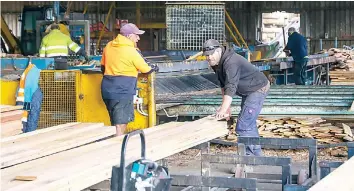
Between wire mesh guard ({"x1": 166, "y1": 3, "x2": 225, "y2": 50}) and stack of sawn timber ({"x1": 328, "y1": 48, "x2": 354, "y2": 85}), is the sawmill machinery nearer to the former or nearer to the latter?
wire mesh guard ({"x1": 166, "y1": 3, "x2": 225, "y2": 50})

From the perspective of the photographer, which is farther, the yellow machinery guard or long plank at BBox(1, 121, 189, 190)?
the yellow machinery guard

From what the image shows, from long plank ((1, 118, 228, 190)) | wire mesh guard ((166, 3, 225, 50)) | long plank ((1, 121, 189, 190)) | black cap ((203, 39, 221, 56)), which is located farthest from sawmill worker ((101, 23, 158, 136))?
wire mesh guard ((166, 3, 225, 50))

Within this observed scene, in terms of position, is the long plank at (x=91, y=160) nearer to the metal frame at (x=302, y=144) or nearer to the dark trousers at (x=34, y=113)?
the metal frame at (x=302, y=144)

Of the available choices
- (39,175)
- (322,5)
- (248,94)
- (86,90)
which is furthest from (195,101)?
(322,5)

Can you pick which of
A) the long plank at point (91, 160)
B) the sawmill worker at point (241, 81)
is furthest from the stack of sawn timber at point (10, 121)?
the sawmill worker at point (241, 81)

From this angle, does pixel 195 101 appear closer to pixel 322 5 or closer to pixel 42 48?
pixel 42 48

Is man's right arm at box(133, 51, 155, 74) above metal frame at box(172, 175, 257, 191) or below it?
above

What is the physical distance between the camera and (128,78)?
28.7ft

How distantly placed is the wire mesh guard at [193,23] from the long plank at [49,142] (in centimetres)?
899

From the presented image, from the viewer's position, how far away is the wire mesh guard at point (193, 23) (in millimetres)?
15695

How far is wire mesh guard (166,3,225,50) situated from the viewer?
15.7 meters

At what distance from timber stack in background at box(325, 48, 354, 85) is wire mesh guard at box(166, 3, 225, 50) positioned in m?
3.92

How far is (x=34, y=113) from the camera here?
9352 mm

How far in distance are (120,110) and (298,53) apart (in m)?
9.81
